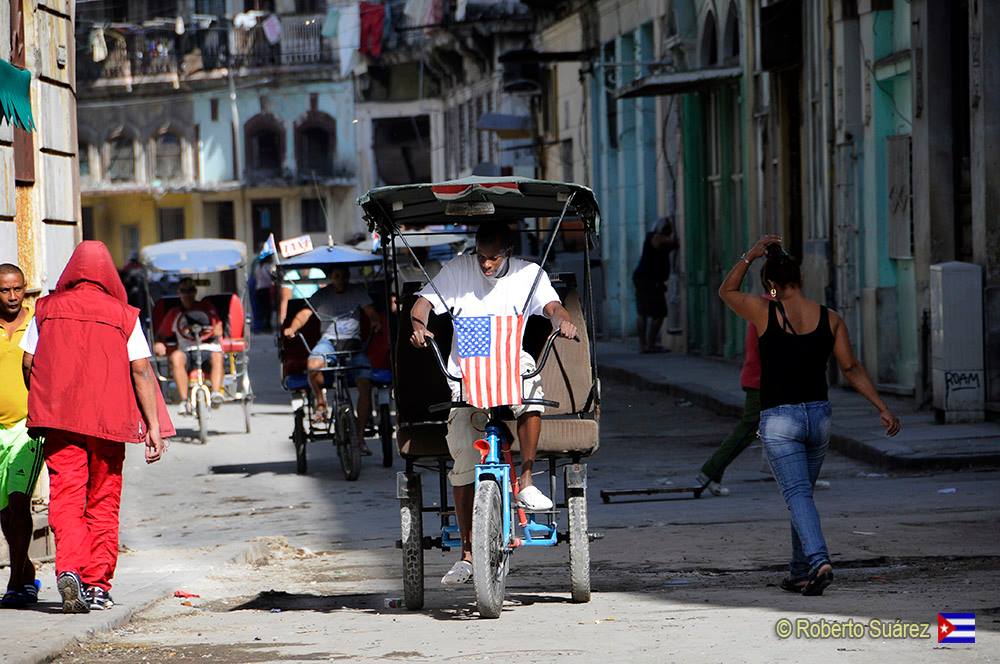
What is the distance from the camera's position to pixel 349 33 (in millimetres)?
59969

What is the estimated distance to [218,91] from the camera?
6519cm

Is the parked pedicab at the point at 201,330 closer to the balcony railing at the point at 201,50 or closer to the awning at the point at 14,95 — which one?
the awning at the point at 14,95

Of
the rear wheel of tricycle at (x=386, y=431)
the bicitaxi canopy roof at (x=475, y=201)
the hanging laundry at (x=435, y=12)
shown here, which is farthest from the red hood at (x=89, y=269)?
the hanging laundry at (x=435, y=12)

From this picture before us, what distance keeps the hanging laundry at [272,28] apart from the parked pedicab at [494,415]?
180 feet

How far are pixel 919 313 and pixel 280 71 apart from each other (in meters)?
48.5

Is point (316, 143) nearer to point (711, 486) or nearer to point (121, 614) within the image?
point (711, 486)

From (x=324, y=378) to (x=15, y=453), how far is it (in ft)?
24.8

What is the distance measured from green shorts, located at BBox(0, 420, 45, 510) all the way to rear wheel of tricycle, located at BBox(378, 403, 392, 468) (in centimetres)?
677

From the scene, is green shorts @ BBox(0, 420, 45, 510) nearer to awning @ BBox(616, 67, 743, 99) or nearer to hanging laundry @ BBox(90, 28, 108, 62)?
awning @ BBox(616, 67, 743, 99)

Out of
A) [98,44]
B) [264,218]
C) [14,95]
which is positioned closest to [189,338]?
[14,95]

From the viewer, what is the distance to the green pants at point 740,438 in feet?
41.7

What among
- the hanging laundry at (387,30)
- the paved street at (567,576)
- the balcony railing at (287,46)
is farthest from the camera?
the balcony railing at (287,46)

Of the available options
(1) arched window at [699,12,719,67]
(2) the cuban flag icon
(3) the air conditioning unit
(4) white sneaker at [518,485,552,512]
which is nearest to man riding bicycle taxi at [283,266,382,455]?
(3) the air conditioning unit

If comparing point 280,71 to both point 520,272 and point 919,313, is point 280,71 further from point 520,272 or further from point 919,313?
point 520,272
